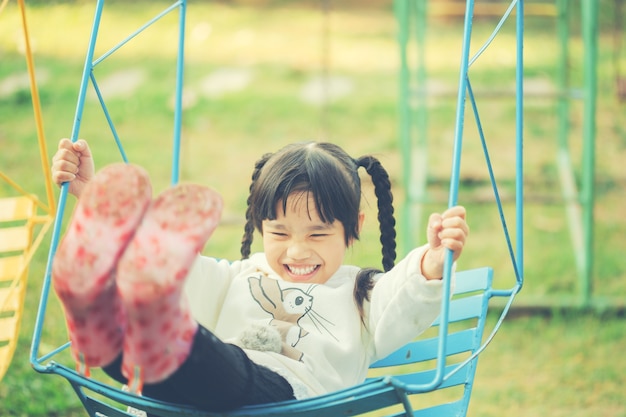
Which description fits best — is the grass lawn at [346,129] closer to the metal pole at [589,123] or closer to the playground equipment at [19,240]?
the metal pole at [589,123]

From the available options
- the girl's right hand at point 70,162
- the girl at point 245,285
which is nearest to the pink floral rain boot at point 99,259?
the girl at point 245,285

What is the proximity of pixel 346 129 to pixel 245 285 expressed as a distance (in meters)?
4.05

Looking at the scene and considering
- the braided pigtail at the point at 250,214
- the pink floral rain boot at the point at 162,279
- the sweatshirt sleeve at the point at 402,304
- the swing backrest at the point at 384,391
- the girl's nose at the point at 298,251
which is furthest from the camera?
the braided pigtail at the point at 250,214

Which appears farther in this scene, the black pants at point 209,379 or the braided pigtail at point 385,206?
the braided pigtail at point 385,206

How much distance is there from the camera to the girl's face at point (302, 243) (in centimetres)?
A: 216

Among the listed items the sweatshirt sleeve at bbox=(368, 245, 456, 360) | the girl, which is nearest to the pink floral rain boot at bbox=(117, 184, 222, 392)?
the girl

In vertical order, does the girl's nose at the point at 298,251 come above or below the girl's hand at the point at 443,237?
below

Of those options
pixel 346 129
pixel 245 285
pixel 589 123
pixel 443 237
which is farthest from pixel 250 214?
pixel 346 129

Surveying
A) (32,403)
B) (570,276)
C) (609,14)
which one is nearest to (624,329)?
(570,276)

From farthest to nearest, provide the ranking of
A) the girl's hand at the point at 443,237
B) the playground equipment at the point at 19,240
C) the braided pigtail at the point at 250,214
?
the playground equipment at the point at 19,240 → the braided pigtail at the point at 250,214 → the girl's hand at the point at 443,237

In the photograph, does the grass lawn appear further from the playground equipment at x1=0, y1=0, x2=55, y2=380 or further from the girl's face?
the girl's face

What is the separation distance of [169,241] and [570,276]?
305 cm

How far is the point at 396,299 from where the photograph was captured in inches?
80.2

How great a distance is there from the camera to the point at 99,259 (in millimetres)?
1572
